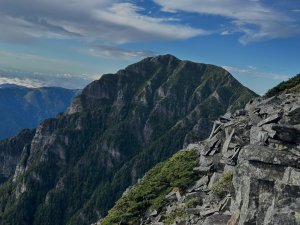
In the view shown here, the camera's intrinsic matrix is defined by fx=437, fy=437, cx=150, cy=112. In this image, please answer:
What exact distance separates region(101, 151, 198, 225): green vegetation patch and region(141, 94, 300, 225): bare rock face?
1865 millimetres

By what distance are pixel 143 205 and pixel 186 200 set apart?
9938mm

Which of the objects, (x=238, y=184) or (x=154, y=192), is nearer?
(x=238, y=184)

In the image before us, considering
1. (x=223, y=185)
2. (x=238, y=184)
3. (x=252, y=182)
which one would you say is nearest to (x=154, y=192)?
(x=223, y=185)

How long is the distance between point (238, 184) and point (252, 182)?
328cm

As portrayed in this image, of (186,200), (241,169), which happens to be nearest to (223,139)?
(186,200)

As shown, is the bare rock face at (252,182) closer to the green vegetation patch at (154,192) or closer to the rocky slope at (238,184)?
the rocky slope at (238,184)

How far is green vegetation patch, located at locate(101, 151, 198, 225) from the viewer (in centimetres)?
5004

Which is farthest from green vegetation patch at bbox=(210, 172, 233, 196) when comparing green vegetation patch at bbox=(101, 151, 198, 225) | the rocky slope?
green vegetation patch at bbox=(101, 151, 198, 225)

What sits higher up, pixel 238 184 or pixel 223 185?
pixel 238 184

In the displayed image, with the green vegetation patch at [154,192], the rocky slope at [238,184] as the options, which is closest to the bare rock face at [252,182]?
the rocky slope at [238,184]

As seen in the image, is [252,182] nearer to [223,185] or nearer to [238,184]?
[238,184]

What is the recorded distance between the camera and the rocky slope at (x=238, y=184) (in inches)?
1001

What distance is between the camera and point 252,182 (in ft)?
92.5

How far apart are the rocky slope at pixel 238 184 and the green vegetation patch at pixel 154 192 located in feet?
0.38
